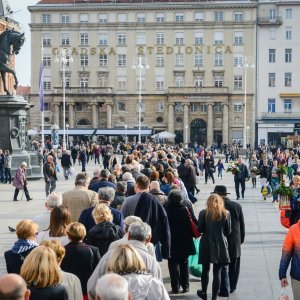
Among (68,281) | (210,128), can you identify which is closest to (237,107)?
(210,128)

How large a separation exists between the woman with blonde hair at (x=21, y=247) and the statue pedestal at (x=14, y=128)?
82.8 ft

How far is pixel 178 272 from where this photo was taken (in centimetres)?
1137

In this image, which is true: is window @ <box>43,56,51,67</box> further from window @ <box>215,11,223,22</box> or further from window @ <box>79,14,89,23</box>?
window @ <box>215,11,223,22</box>

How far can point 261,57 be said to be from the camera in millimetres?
89625

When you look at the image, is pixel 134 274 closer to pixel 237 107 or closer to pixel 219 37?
pixel 237 107

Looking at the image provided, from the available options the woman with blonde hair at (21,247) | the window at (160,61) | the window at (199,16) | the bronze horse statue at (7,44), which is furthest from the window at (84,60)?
the woman with blonde hair at (21,247)

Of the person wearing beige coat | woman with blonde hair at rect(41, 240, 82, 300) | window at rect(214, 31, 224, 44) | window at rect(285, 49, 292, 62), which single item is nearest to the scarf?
woman with blonde hair at rect(41, 240, 82, 300)

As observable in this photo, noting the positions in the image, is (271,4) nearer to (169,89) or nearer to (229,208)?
(169,89)

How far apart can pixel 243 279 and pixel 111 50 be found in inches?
3242

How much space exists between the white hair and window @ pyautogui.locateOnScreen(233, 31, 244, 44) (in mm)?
87647

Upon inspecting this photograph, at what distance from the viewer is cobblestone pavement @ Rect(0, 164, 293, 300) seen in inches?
463

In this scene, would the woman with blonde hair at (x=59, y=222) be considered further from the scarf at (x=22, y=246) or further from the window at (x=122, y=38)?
the window at (x=122, y=38)

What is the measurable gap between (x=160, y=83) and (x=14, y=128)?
59.6 m

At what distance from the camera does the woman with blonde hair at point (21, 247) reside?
7.75 metres
